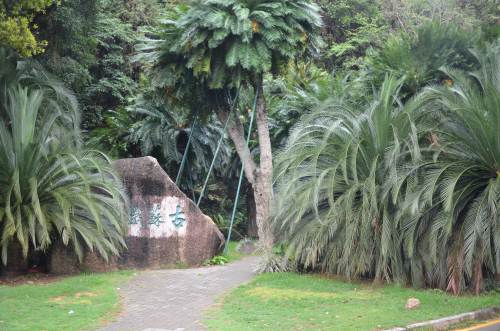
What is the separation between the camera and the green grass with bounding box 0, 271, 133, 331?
9.31m

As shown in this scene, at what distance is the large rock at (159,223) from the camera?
15070 millimetres

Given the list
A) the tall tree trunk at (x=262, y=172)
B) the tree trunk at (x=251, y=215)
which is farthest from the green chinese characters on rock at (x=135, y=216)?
the tree trunk at (x=251, y=215)

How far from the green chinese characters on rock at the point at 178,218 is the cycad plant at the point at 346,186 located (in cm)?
273

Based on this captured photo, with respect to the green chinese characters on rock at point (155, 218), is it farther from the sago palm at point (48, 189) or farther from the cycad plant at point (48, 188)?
the sago palm at point (48, 189)

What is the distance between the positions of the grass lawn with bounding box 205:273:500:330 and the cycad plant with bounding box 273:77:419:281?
0.62 metres

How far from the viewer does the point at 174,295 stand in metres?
11.8

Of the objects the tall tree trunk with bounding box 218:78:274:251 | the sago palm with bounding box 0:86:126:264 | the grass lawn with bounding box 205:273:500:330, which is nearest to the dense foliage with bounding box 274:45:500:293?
the grass lawn with bounding box 205:273:500:330

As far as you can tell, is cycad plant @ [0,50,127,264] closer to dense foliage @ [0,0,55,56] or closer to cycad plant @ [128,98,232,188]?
dense foliage @ [0,0,55,56]

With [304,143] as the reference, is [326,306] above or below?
below

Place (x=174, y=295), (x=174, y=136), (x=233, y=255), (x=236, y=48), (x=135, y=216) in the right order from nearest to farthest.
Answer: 1. (x=174, y=295)
2. (x=236, y=48)
3. (x=135, y=216)
4. (x=233, y=255)
5. (x=174, y=136)

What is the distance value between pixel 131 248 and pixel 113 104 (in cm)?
1148

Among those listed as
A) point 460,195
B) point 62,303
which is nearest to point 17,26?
point 62,303

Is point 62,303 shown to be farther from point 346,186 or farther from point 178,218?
point 346,186

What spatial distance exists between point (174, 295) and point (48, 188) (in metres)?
3.85
